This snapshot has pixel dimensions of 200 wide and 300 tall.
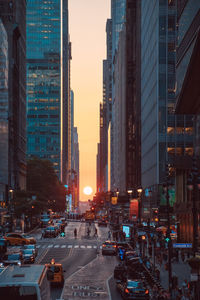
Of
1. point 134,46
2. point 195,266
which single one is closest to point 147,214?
point 134,46

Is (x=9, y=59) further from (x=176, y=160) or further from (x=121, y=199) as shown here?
(x=176, y=160)

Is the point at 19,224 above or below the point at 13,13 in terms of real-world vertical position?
below

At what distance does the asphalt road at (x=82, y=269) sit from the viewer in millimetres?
34562

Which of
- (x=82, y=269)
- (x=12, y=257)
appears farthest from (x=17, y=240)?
(x=12, y=257)

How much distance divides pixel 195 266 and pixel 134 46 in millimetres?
124393

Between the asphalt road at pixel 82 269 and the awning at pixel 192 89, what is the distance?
1617 cm

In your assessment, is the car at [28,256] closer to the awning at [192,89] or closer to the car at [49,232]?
the awning at [192,89]

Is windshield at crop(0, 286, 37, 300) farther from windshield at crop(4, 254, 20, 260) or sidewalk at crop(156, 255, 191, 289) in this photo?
windshield at crop(4, 254, 20, 260)

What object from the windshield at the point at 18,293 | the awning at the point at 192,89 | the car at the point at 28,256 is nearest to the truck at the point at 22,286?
the windshield at the point at 18,293

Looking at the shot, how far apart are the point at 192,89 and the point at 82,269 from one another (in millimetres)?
18179

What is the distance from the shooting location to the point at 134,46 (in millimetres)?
147750

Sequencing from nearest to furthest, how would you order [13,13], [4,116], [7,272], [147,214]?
[7,272], [147,214], [4,116], [13,13]

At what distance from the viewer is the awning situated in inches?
1677

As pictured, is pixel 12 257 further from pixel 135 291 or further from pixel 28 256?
pixel 135 291
